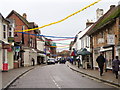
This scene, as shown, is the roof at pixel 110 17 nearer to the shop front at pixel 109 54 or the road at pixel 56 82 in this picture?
the shop front at pixel 109 54

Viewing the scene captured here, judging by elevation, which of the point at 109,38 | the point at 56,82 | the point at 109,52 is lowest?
the point at 56,82

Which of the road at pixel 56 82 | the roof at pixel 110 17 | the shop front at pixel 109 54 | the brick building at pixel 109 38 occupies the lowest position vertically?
the road at pixel 56 82

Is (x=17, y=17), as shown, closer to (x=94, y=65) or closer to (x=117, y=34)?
(x=94, y=65)

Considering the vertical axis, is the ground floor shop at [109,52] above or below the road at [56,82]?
above

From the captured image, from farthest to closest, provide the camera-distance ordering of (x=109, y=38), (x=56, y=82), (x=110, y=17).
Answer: (x=110, y=17) < (x=109, y=38) < (x=56, y=82)

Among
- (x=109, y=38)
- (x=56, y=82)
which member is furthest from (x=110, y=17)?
(x=56, y=82)

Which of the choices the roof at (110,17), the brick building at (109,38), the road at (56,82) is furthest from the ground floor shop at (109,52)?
the road at (56,82)

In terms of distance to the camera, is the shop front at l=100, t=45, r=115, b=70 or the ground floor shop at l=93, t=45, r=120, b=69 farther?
the shop front at l=100, t=45, r=115, b=70

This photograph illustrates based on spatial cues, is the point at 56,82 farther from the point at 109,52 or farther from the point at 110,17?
the point at 110,17

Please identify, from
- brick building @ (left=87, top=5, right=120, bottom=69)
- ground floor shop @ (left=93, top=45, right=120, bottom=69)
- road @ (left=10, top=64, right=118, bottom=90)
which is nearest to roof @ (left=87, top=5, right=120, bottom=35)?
brick building @ (left=87, top=5, right=120, bottom=69)

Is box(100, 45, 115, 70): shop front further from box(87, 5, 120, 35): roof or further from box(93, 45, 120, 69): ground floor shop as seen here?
box(87, 5, 120, 35): roof

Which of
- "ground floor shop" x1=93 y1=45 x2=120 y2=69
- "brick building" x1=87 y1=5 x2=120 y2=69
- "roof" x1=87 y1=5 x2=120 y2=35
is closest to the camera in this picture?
"brick building" x1=87 y1=5 x2=120 y2=69

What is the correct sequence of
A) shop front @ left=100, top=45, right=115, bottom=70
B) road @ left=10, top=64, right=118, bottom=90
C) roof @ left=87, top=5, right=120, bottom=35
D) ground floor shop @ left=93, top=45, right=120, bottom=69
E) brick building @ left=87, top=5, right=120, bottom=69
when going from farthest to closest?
shop front @ left=100, top=45, right=115, bottom=70 → ground floor shop @ left=93, top=45, right=120, bottom=69 → roof @ left=87, top=5, right=120, bottom=35 → brick building @ left=87, top=5, right=120, bottom=69 → road @ left=10, top=64, right=118, bottom=90

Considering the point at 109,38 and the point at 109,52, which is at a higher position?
the point at 109,38
